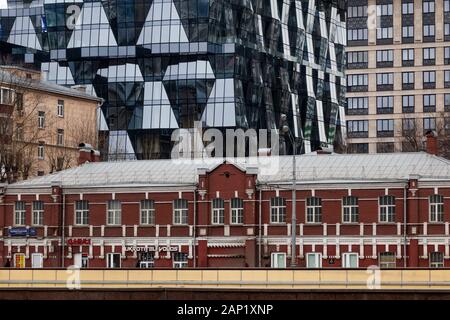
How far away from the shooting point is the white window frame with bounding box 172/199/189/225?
88.6 metres

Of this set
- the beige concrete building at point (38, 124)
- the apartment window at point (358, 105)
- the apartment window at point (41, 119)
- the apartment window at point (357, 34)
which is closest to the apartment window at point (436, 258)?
the beige concrete building at point (38, 124)

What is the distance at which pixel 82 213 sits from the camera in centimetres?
9175

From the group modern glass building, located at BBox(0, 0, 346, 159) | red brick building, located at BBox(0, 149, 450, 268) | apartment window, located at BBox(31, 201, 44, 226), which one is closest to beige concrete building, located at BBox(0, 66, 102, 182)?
modern glass building, located at BBox(0, 0, 346, 159)

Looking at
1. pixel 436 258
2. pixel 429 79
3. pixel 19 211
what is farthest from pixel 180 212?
pixel 429 79

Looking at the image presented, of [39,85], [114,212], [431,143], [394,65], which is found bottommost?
[114,212]

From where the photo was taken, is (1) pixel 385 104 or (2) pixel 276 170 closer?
(2) pixel 276 170

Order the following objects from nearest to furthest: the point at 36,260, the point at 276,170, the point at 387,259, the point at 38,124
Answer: the point at 387,259, the point at 276,170, the point at 36,260, the point at 38,124

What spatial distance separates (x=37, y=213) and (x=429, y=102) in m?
112

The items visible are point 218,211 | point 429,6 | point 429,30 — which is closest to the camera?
point 218,211

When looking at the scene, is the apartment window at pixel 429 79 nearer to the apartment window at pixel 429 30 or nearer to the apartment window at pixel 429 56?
the apartment window at pixel 429 56

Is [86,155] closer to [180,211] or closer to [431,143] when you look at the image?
[180,211]

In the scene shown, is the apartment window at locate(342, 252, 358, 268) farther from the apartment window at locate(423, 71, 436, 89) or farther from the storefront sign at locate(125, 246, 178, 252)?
the apartment window at locate(423, 71, 436, 89)

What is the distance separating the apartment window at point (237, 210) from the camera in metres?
87.4
